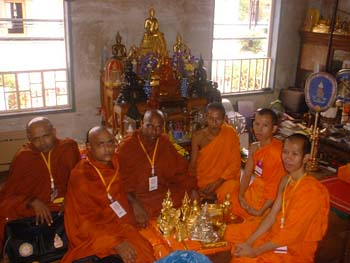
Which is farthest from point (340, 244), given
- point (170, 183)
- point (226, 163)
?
point (170, 183)

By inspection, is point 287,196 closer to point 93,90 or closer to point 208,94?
point 208,94

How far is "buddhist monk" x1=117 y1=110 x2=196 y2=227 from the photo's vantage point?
3.51 metres

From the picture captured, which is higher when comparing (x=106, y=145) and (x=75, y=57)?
(x=75, y=57)

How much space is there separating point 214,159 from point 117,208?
1.44m

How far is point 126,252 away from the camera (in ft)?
9.09

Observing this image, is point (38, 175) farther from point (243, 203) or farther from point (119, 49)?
point (119, 49)

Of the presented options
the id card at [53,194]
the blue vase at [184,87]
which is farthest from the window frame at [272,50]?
the id card at [53,194]

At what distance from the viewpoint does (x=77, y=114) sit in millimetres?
6453

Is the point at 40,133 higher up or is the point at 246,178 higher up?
the point at 40,133

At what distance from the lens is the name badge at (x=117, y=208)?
3.00 meters

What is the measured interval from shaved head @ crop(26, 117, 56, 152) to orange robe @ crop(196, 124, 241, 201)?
5.30 ft

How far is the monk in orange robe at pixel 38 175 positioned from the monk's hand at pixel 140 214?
0.63 metres

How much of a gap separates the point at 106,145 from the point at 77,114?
368 centimetres

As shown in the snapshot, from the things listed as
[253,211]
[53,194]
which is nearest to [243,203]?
[253,211]
